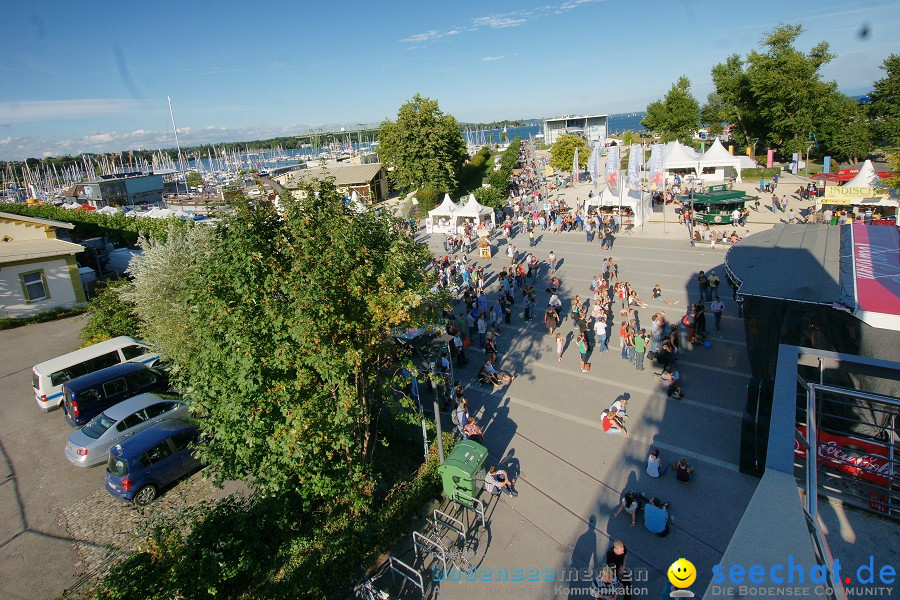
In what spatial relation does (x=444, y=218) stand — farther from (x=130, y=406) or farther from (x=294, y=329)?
(x=294, y=329)

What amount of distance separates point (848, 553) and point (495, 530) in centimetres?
558

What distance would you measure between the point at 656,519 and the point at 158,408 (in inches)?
441

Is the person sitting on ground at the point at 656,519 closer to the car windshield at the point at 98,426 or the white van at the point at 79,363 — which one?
the car windshield at the point at 98,426

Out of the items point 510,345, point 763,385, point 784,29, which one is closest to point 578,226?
Result: point 510,345

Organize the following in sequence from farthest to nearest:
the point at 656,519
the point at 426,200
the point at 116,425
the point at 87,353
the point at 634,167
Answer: the point at 426,200, the point at 634,167, the point at 87,353, the point at 116,425, the point at 656,519

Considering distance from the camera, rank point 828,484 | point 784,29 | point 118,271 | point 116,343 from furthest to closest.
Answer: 1. point 784,29
2. point 118,271
3. point 116,343
4. point 828,484

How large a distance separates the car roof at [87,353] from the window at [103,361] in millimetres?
148

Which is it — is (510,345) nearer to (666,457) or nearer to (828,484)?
(666,457)

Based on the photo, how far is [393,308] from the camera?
7.04 m

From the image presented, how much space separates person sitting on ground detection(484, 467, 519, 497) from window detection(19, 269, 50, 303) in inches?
880

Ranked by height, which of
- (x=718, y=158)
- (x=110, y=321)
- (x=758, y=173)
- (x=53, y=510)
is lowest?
(x=53, y=510)

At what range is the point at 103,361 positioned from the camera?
1435 cm

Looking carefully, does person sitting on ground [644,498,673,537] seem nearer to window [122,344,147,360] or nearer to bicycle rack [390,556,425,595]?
bicycle rack [390,556,425,595]

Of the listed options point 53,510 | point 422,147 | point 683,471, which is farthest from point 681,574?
point 422,147
